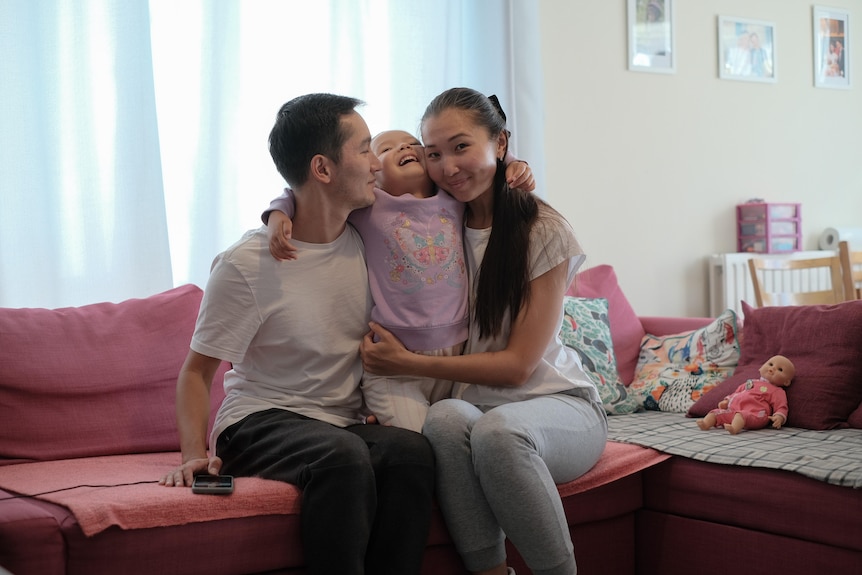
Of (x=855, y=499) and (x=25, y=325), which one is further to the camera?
(x=25, y=325)

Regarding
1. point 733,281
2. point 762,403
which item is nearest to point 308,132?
point 762,403

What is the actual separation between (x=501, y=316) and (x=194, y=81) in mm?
1329

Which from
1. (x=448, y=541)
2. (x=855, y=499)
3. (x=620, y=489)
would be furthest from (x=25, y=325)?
(x=855, y=499)

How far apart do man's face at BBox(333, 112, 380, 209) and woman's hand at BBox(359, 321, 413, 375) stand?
0.27 m

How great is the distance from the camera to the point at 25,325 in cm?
207

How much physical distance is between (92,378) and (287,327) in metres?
0.56

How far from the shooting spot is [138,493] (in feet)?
5.23

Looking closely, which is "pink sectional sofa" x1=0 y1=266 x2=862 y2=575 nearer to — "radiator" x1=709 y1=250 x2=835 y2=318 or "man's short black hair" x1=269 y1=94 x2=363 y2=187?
"man's short black hair" x1=269 y1=94 x2=363 y2=187

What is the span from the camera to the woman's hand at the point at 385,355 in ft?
5.93

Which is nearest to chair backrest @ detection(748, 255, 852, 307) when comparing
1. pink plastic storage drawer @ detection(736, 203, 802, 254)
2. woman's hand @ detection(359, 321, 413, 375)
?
pink plastic storage drawer @ detection(736, 203, 802, 254)

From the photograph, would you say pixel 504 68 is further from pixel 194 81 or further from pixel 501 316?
pixel 501 316

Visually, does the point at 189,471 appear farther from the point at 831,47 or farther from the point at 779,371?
the point at 831,47

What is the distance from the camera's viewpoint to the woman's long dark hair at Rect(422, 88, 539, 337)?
1870mm

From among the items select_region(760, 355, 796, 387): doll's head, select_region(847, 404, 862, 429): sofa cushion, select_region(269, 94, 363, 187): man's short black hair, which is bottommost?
select_region(847, 404, 862, 429): sofa cushion
